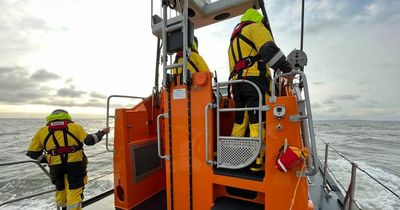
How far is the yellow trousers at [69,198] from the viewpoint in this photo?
3.08 meters

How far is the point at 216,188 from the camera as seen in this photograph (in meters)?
2.43

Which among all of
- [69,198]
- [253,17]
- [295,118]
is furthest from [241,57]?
[69,198]

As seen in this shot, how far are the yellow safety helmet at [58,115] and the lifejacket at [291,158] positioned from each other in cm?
299

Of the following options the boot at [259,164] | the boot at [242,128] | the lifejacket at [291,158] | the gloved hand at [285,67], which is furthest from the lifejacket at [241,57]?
the lifejacket at [291,158]

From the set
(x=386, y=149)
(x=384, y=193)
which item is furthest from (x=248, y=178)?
(x=386, y=149)

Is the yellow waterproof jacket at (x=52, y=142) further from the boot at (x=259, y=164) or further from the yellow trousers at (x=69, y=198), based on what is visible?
the boot at (x=259, y=164)

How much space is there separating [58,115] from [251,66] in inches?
109

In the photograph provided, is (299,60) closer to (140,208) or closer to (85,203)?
(140,208)

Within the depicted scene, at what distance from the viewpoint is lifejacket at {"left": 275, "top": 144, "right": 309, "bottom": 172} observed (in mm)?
1737

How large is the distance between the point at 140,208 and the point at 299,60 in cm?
278

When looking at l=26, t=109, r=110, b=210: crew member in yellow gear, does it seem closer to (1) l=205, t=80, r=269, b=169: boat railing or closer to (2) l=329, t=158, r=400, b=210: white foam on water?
(1) l=205, t=80, r=269, b=169: boat railing

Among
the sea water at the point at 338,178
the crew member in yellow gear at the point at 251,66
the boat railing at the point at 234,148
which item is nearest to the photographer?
the boat railing at the point at 234,148

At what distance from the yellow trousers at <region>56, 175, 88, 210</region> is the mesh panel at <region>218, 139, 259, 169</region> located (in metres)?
2.25

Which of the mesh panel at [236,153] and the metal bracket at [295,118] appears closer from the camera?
the metal bracket at [295,118]
